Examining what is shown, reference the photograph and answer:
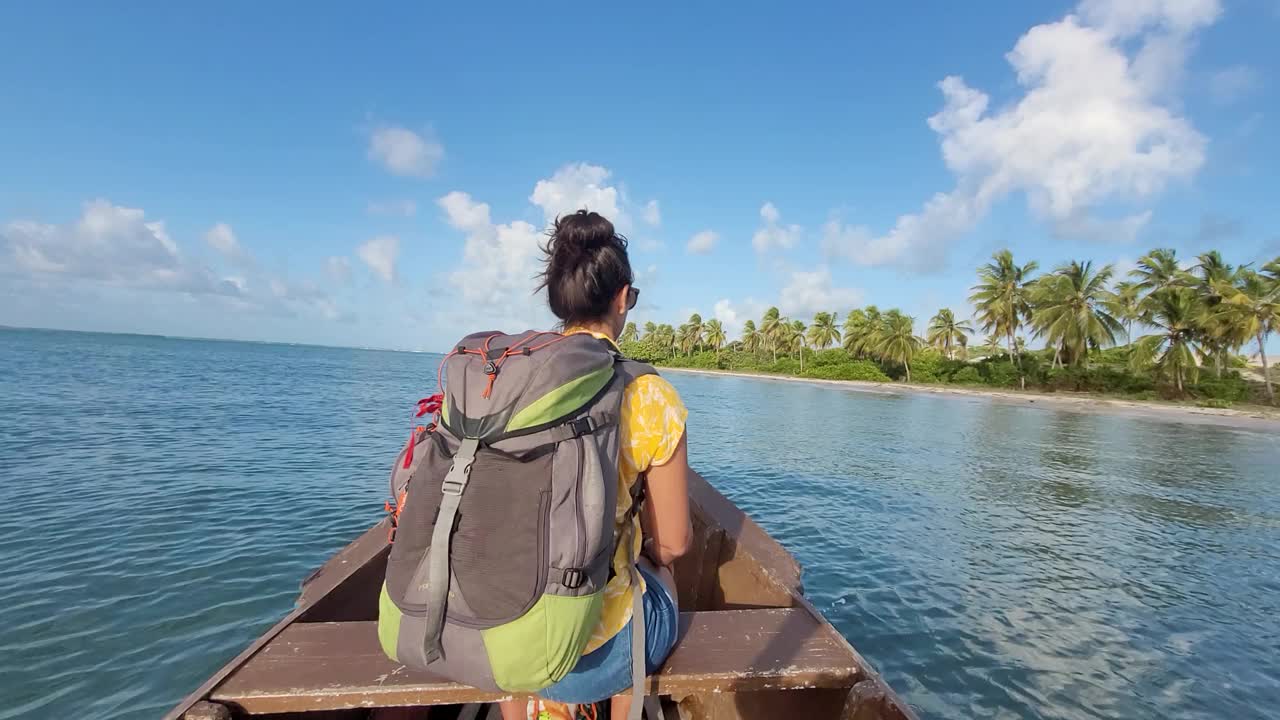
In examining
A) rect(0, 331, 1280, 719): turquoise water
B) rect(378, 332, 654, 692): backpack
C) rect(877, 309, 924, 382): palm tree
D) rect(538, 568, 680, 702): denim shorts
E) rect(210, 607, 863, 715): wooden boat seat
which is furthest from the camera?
rect(877, 309, 924, 382): palm tree

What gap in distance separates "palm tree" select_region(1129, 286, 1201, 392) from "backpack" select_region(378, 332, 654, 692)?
48380 millimetres

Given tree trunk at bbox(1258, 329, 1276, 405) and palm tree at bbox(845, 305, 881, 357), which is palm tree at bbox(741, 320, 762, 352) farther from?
tree trunk at bbox(1258, 329, 1276, 405)

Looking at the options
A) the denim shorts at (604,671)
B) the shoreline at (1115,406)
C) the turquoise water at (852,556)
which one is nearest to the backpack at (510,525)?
the denim shorts at (604,671)

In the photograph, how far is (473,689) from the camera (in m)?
1.78

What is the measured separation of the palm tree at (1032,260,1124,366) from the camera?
3997 centimetres

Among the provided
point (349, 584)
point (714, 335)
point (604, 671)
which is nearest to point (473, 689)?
point (604, 671)

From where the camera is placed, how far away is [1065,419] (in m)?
27.3

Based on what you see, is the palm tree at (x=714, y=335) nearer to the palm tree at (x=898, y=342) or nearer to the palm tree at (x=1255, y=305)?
the palm tree at (x=898, y=342)

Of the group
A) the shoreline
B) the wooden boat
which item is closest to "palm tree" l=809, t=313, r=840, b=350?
the shoreline

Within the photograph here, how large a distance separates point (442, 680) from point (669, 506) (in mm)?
934

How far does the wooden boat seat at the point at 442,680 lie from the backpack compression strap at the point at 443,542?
502 mm

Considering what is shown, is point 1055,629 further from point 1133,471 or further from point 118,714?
point 1133,471

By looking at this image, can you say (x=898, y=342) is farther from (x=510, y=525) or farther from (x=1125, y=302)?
(x=510, y=525)

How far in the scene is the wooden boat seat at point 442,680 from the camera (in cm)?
171
